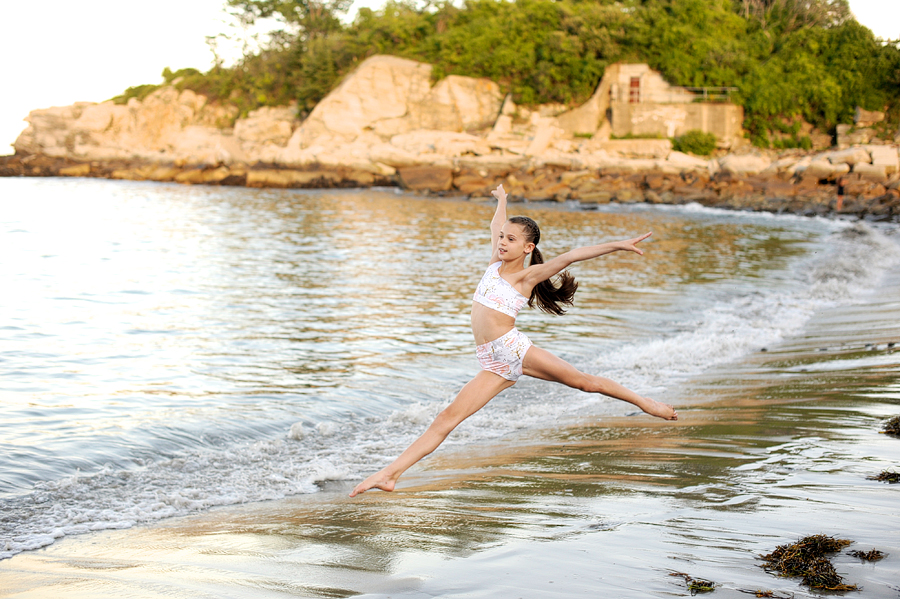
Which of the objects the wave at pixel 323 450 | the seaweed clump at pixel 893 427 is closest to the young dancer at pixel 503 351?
the wave at pixel 323 450

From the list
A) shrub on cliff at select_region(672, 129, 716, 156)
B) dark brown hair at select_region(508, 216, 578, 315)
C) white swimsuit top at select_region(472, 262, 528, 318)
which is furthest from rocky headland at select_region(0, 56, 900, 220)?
white swimsuit top at select_region(472, 262, 528, 318)

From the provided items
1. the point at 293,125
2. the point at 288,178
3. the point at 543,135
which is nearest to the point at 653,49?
the point at 543,135

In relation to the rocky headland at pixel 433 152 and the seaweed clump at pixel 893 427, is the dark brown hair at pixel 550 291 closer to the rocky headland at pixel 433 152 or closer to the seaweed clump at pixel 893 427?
the seaweed clump at pixel 893 427

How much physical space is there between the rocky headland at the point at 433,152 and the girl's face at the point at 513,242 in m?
31.5

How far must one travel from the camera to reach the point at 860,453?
4703 millimetres

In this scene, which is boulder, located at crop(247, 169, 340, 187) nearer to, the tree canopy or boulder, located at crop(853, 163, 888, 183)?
the tree canopy

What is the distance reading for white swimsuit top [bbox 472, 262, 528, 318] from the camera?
13.5 feet

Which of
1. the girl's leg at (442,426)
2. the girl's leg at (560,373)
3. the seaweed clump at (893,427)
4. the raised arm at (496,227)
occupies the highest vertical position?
the raised arm at (496,227)

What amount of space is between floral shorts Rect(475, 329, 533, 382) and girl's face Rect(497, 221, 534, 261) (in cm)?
44

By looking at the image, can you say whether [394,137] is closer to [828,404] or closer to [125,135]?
[125,135]

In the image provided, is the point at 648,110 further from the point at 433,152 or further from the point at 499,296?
the point at 499,296

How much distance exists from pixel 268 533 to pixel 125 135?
6916cm

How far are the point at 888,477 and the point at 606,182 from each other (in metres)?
39.2

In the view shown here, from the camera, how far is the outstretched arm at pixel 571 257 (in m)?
3.85
